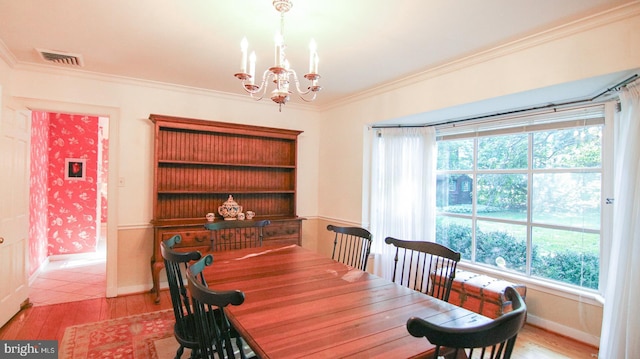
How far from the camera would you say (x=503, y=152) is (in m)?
3.38

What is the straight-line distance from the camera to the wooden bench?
9.04ft

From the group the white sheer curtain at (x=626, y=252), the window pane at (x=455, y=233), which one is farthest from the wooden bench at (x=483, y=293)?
the white sheer curtain at (x=626, y=252)

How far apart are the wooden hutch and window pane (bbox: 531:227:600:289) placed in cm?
258

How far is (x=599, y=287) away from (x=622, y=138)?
1.24m

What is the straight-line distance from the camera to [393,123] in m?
3.87

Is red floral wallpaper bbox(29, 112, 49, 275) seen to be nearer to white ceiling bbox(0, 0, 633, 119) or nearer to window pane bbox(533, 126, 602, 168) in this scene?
white ceiling bbox(0, 0, 633, 119)

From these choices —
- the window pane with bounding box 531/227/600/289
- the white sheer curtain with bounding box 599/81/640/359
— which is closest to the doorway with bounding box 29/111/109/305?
the window pane with bounding box 531/227/600/289

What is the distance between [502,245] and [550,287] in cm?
56

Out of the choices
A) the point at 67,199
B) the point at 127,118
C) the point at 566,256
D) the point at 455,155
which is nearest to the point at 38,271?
the point at 67,199

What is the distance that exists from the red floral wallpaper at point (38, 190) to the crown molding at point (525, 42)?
14.3 ft

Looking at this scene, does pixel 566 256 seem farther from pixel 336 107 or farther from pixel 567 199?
pixel 336 107

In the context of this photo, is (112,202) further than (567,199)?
Yes

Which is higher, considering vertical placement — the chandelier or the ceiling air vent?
the ceiling air vent

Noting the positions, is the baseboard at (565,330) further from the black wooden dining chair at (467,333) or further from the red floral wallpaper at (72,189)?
the red floral wallpaper at (72,189)
